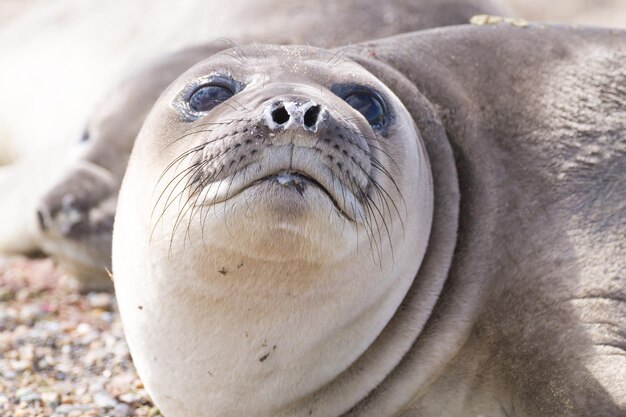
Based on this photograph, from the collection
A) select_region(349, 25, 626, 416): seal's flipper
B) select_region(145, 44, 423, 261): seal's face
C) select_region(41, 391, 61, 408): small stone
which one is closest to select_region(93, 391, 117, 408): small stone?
select_region(41, 391, 61, 408): small stone

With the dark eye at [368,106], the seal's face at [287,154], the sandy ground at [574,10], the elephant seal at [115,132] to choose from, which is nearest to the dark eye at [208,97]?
the seal's face at [287,154]

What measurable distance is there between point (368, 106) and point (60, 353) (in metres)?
2.05

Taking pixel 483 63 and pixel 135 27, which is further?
pixel 135 27

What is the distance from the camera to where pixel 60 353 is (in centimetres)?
538

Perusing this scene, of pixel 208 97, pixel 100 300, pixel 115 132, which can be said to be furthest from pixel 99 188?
pixel 208 97

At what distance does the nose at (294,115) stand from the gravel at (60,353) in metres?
1.58

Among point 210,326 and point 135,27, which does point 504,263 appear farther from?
point 135,27

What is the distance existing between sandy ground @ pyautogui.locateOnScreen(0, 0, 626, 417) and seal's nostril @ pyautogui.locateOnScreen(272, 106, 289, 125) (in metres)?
1.58

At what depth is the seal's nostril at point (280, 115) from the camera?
11.7 feet

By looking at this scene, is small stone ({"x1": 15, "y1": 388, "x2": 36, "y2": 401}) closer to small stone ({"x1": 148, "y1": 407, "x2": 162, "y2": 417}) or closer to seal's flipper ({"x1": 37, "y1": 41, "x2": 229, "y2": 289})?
small stone ({"x1": 148, "y1": 407, "x2": 162, "y2": 417})

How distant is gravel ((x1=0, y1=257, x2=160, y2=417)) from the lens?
4684mm

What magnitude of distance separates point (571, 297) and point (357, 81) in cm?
111

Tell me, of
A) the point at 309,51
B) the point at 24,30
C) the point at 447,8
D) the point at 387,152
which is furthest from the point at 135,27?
the point at 387,152

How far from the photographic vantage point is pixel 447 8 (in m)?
6.05
